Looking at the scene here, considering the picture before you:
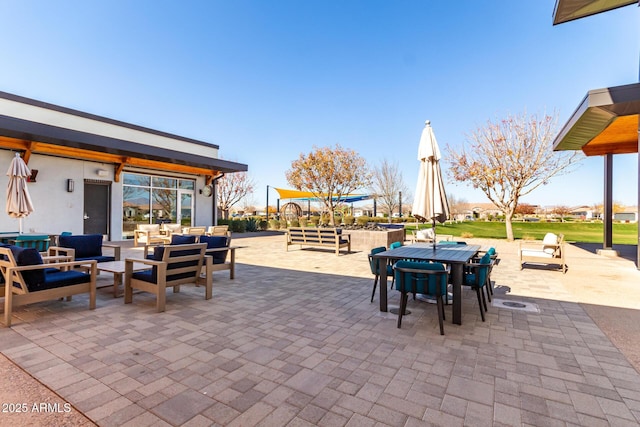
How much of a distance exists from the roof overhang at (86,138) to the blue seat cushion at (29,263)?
24.2ft

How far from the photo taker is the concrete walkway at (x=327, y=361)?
6.61 feet

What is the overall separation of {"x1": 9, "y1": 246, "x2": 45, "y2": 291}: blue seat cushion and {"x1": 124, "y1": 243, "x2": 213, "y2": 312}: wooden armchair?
94cm

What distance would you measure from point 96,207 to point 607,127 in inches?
696

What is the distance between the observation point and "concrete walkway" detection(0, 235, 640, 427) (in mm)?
2014

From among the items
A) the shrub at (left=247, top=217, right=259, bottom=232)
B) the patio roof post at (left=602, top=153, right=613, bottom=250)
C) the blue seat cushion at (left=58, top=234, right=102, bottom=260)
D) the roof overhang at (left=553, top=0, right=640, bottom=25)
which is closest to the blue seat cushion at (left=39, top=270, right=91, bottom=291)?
the blue seat cushion at (left=58, top=234, right=102, bottom=260)

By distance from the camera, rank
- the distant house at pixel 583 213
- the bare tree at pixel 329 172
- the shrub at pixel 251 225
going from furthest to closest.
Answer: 1. the distant house at pixel 583 213
2. the bare tree at pixel 329 172
3. the shrub at pixel 251 225

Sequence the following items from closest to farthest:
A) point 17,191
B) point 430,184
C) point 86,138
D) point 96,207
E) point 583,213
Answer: point 430,184 → point 17,191 → point 86,138 → point 96,207 → point 583,213

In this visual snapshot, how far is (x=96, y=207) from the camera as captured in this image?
12398 millimetres

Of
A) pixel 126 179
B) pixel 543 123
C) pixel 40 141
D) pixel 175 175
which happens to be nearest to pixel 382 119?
pixel 543 123

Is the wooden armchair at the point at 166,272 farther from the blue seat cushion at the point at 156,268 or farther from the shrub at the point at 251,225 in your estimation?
the shrub at the point at 251,225

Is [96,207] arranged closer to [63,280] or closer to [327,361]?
[63,280]

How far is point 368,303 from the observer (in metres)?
4.58

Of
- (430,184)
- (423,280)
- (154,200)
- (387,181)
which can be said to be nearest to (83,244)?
(423,280)

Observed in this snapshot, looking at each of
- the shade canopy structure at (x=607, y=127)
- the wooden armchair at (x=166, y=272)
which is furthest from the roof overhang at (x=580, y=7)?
the wooden armchair at (x=166, y=272)
